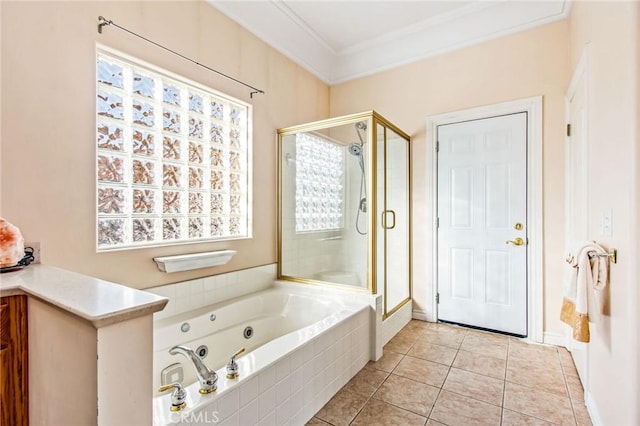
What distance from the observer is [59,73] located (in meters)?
1.60

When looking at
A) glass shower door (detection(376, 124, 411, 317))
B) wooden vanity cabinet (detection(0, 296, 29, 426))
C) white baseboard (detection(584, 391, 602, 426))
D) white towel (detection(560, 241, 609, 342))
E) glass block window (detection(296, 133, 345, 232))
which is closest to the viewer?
wooden vanity cabinet (detection(0, 296, 29, 426))

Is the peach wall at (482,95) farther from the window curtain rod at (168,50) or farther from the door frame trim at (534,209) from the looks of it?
the window curtain rod at (168,50)

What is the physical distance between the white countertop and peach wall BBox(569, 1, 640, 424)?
5.50 ft

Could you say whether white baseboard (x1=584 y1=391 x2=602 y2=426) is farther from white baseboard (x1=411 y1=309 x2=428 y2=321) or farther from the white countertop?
the white countertop

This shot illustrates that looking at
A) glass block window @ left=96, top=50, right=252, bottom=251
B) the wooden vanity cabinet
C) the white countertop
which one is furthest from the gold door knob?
the wooden vanity cabinet

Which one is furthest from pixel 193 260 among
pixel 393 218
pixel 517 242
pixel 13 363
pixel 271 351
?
pixel 517 242

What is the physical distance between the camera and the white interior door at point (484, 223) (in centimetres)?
273

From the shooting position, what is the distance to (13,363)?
900 mm

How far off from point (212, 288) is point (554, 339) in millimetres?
2831

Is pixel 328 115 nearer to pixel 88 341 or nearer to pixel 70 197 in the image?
pixel 70 197

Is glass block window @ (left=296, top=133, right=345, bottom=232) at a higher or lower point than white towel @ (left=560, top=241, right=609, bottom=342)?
higher

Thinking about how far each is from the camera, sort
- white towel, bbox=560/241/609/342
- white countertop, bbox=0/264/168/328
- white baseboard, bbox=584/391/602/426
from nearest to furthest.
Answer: white countertop, bbox=0/264/168/328, white towel, bbox=560/241/609/342, white baseboard, bbox=584/391/602/426

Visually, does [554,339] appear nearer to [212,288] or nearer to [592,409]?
[592,409]

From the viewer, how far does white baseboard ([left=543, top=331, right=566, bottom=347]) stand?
2.54m
